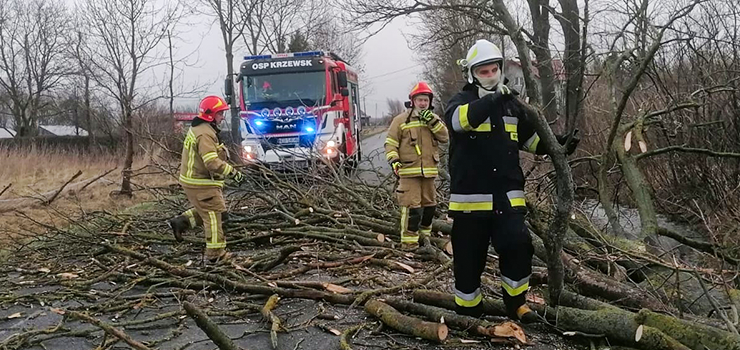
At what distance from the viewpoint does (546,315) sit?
345cm

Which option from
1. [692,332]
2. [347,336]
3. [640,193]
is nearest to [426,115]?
[640,193]

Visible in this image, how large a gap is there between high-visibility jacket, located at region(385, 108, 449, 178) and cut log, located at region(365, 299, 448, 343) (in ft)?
6.79

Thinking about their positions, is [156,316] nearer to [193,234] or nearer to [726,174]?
[193,234]

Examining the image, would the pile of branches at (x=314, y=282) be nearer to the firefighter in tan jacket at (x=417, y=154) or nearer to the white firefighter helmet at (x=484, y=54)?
the firefighter in tan jacket at (x=417, y=154)

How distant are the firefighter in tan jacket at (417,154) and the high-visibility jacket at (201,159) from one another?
5.22 ft

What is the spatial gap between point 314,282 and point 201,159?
1774mm

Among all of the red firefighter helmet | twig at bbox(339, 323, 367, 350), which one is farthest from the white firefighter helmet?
the red firefighter helmet

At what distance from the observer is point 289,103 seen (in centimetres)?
1201

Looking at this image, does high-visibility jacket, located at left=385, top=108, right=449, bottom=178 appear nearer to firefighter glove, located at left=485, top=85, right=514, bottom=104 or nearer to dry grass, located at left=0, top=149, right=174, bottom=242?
firefighter glove, located at left=485, top=85, right=514, bottom=104

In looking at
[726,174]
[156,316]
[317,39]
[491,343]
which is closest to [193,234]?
[156,316]

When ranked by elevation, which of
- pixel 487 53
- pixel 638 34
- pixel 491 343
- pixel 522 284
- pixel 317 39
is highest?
pixel 317 39

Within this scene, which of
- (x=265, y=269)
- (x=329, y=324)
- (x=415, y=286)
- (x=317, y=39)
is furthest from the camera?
(x=317, y=39)

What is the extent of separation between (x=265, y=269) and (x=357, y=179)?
117 inches

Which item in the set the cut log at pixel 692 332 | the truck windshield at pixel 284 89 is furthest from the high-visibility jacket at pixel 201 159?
the truck windshield at pixel 284 89
